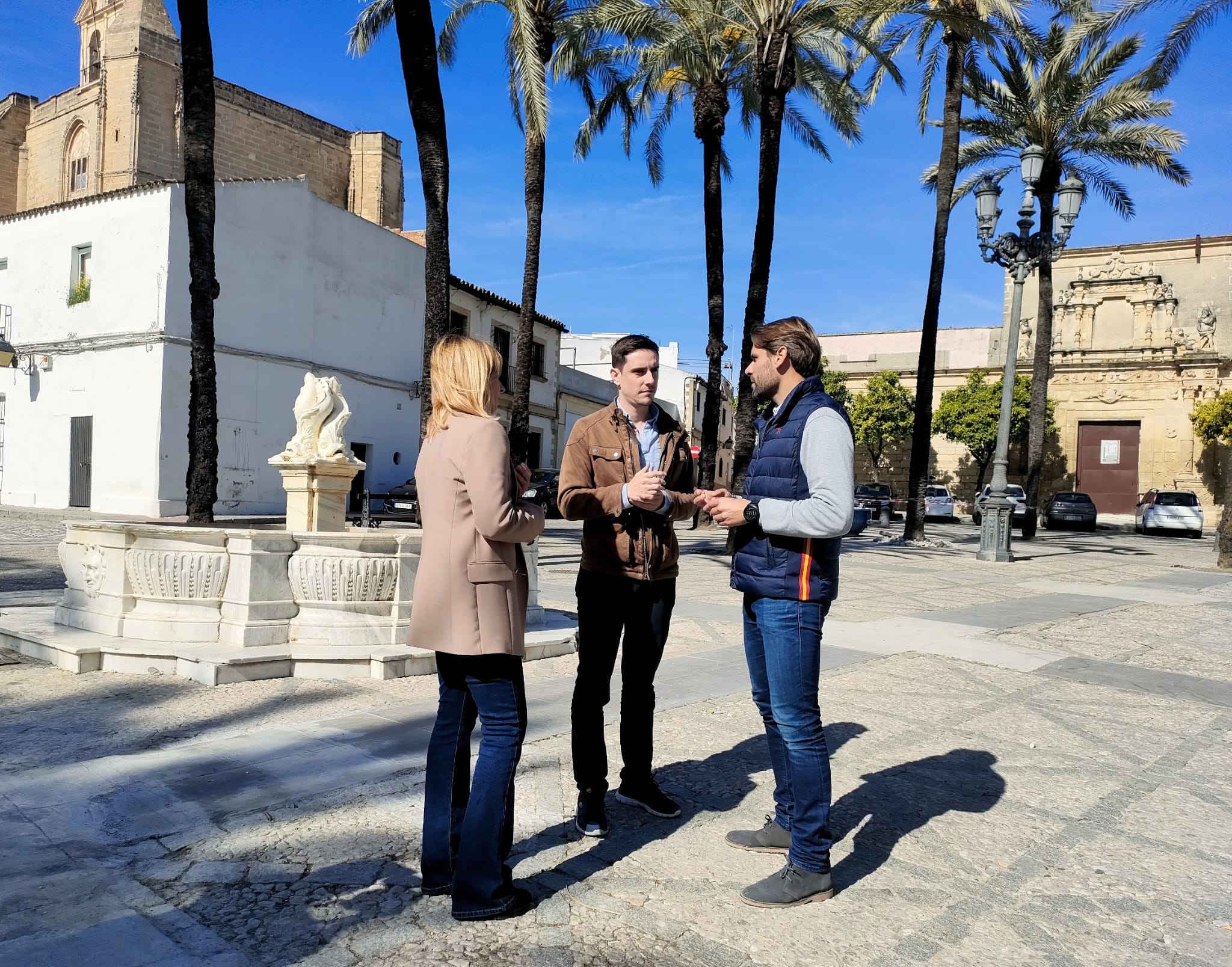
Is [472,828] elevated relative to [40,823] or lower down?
elevated

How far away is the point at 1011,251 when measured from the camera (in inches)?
651

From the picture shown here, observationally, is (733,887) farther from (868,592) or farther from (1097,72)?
(1097,72)

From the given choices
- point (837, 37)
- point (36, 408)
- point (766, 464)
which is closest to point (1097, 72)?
point (837, 37)

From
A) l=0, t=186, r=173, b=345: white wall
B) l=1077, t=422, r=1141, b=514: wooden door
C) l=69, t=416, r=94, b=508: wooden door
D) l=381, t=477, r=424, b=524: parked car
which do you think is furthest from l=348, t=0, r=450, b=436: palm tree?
l=1077, t=422, r=1141, b=514: wooden door

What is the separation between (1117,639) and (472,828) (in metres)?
7.51

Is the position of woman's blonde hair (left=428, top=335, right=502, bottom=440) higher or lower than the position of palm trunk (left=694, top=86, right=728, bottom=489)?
lower

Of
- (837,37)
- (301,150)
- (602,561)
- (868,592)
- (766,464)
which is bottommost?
(868,592)

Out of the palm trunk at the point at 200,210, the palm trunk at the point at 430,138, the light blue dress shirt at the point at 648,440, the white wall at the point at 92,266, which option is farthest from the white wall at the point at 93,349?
the light blue dress shirt at the point at 648,440

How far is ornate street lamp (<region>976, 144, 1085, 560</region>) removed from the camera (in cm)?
1571

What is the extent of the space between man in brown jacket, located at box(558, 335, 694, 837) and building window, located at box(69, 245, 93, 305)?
22.1 metres

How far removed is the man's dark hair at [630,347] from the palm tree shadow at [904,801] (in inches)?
75.9

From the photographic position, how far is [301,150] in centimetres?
3734

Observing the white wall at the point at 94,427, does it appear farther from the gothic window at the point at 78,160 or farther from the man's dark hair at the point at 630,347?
the man's dark hair at the point at 630,347

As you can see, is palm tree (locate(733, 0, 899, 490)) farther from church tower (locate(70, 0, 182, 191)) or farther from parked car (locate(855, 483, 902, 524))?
church tower (locate(70, 0, 182, 191))
